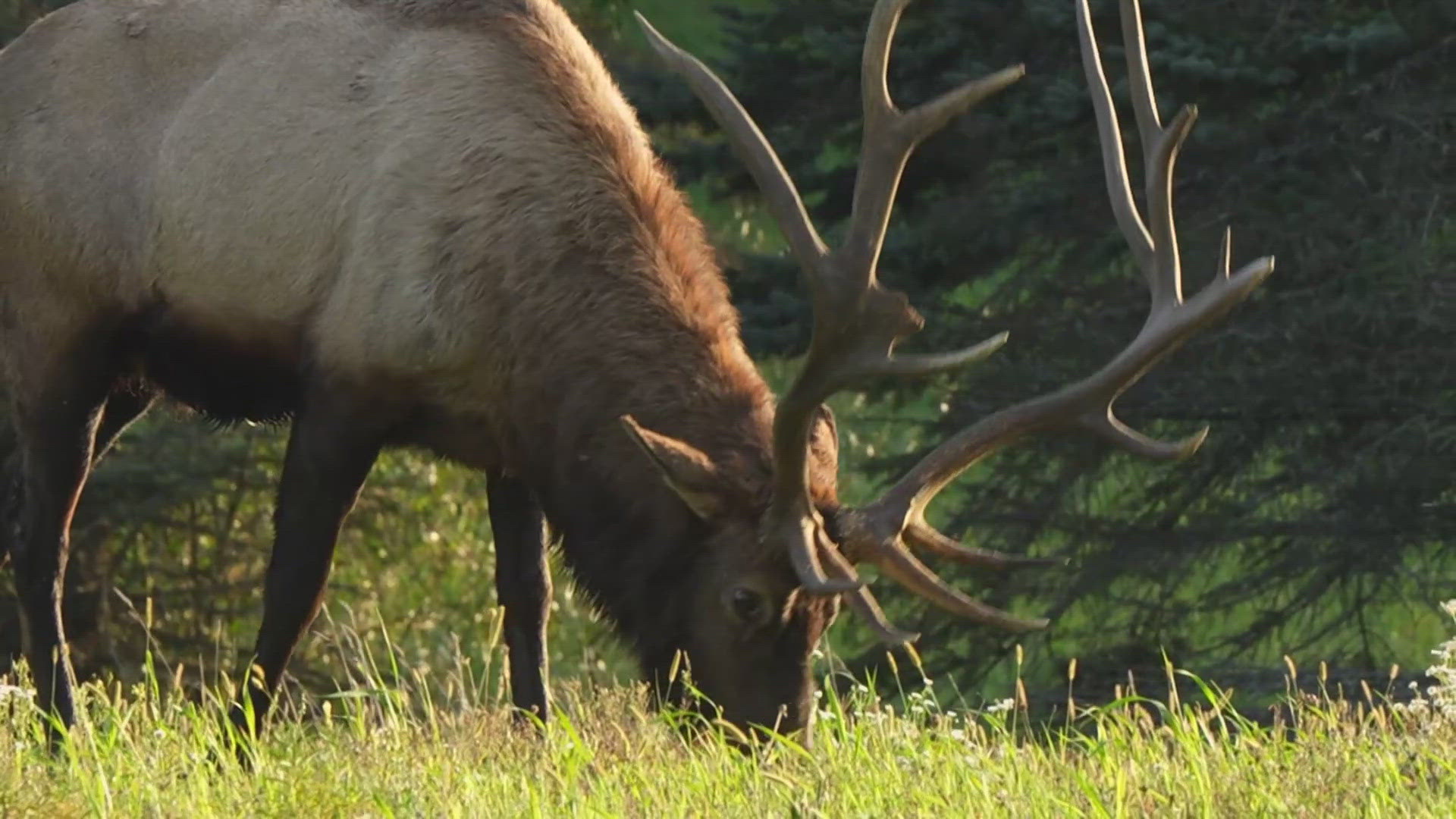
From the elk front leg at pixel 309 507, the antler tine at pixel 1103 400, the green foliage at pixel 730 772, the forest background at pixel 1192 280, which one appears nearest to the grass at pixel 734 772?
the green foliage at pixel 730 772

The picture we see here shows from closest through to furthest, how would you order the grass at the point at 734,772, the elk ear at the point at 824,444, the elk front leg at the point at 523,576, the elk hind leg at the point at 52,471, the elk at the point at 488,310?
the grass at the point at 734,772
the elk at the point at 488,310
the elk ear at the point at 824,444
the elk hind leg at the point at 52,471
the elk front leg at the point at 523,576

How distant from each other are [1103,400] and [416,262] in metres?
1.63

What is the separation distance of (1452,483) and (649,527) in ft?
14.9

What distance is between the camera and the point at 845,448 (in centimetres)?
1402

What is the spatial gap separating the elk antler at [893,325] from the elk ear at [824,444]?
0.66 ft

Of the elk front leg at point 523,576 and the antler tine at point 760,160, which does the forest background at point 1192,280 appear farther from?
the antler tine at point 760,160

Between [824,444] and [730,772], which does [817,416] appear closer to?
[824,444]

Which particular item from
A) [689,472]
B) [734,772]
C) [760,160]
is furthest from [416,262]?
[734,772]

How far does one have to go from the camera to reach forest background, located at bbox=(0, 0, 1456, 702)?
9.73 metres

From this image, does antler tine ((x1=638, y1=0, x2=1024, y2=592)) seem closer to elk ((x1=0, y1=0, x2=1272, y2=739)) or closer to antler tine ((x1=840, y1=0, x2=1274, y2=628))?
elk ((x1=0, y1=0, x2=1272, y2=739))

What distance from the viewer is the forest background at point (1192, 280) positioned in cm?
973

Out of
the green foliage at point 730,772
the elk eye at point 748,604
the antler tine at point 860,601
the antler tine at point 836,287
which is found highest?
the antler tine at point 836,287

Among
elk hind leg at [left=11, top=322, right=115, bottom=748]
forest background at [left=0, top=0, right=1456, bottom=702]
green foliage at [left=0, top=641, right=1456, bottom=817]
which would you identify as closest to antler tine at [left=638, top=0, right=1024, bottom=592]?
green foliage at [left=0, top=641, right=1456, bottom=817]

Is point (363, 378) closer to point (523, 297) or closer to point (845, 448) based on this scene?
point (523, 297)
